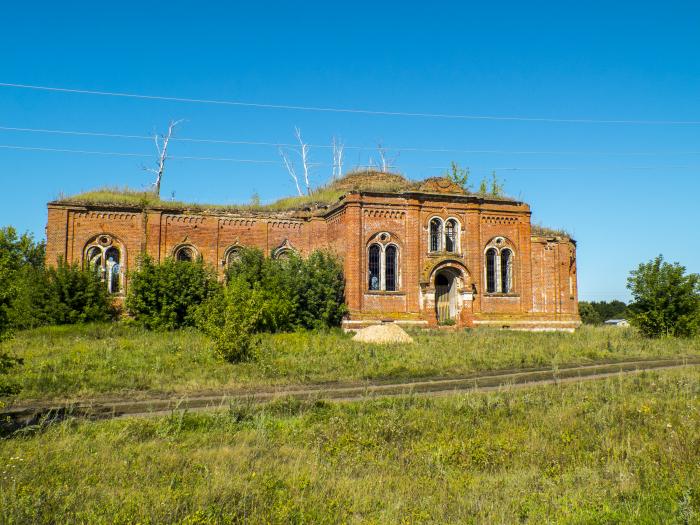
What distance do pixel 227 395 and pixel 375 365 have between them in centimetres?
568

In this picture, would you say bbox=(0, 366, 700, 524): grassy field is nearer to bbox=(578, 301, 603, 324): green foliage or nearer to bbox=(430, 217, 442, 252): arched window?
bbox=(430, 217, 442, 252): arched window

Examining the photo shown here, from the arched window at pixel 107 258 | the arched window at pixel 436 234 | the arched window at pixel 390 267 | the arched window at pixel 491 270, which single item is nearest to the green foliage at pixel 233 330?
the arched window at pixel 390 267

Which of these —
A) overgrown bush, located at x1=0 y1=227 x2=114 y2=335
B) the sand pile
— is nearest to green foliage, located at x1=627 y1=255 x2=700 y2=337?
the sand pile

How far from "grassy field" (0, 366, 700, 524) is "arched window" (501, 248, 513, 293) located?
63.8 feet

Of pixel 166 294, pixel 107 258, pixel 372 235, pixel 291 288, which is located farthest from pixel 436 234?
pixel 107 258

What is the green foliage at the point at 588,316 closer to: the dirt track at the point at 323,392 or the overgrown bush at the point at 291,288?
the overgrown bush at the point at 291,288

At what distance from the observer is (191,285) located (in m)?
26.2

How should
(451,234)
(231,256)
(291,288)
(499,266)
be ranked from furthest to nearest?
(499,266), (231,256), (451,234), (291,288)

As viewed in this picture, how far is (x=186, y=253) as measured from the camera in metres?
29.5

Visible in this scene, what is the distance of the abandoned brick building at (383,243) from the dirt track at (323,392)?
452 inches

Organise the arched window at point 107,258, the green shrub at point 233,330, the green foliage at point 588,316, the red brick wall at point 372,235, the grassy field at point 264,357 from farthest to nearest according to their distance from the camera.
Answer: the green foliage at point 588,316
the arched window at point 107,258
the red brick wall at point 372,235
the green shrub at point 233,330
the grassy field at point 264,357

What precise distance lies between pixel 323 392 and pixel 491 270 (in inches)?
765

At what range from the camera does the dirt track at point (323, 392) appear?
1083 centimetres

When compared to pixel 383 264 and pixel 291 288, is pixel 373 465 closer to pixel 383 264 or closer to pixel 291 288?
pixel 291 288
